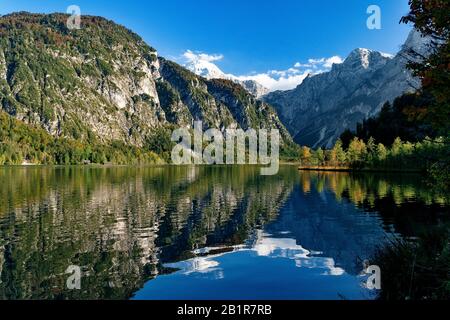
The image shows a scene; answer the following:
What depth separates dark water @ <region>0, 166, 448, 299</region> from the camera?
27094 millimetres

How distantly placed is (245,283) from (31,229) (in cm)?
2915

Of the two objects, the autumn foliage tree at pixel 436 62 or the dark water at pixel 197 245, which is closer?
the autumn foliage tree at pixel 436 62

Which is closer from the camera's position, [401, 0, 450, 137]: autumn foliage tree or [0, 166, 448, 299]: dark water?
[401, 0, 450, 137]: autumn foliage tree

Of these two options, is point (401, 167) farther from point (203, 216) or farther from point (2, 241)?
point (2, 241)

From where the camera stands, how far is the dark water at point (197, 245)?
27094 millimetres

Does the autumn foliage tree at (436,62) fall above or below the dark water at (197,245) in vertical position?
above

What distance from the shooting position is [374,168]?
182250 millimetres

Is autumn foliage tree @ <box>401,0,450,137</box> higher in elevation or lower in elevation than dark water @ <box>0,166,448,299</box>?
higher

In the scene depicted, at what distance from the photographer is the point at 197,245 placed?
40.3m

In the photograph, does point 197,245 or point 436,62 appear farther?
point 197,245

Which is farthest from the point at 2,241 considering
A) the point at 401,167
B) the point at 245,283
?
the point at 401,167

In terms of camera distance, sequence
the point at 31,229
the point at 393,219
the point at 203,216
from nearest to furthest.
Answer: the point at 31,229 → the point at 393,219 → the point at 203,216

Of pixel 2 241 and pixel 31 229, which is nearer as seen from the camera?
pixel 2 241

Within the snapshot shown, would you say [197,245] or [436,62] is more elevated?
[436,62]
